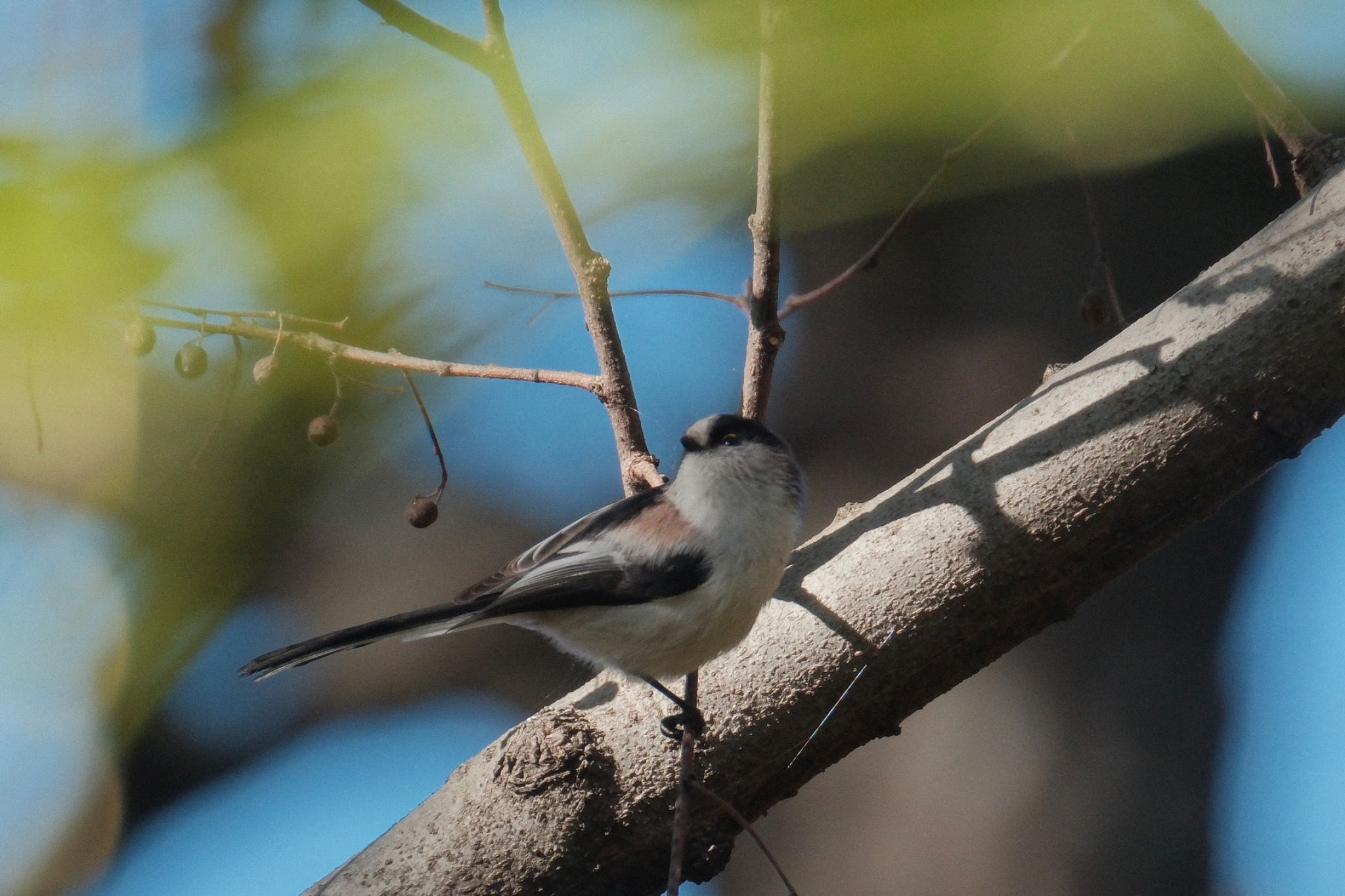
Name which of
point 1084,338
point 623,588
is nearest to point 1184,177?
point 1084,338

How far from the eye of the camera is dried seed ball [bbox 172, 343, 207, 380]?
93 cm

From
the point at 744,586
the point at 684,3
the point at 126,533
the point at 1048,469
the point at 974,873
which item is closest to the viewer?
the point at 684,3

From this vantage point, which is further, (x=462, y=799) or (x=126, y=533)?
(x=126, y=533)

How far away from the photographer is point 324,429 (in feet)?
3.35

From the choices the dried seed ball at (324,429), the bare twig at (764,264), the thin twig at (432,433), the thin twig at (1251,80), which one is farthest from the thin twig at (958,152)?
the dried seed ball at (324,429)

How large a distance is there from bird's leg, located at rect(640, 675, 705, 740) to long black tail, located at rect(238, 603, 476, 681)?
230 millimetres

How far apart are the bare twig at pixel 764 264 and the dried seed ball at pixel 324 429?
1.42 ft

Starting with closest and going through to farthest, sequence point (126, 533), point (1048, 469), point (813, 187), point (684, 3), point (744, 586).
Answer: point (684, 3) → point (1048, 469) → point (744, 586) → point (126, 533) → point (813, 187)

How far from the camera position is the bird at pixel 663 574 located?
0.91 m

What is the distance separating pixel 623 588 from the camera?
101cm

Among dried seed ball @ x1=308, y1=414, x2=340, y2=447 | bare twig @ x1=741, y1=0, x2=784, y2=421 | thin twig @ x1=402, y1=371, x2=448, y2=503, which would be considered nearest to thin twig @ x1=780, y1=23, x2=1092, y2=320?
bare twig @ x1=741, y1=0, x2=784, y2=421

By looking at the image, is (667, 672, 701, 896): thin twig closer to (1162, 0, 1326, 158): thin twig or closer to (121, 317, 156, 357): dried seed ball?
(121, 317, 156, 357): dried seed ball

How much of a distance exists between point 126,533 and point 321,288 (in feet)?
2.78

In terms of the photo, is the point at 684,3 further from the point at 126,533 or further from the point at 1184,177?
the point at 1184,177
